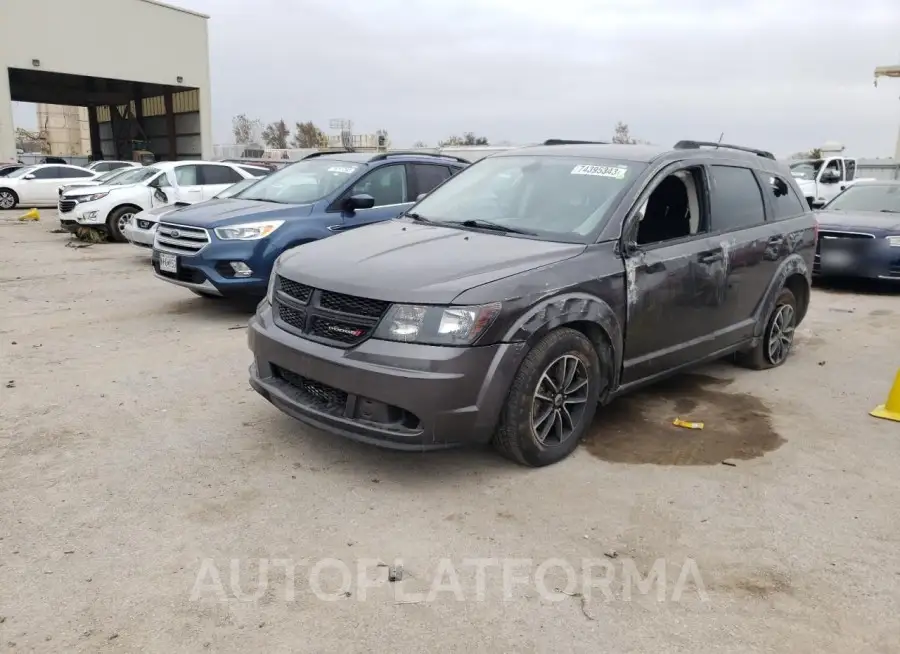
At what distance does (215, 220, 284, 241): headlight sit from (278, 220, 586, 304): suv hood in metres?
2.85

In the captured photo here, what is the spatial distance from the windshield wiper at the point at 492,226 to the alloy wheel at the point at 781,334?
272 cm

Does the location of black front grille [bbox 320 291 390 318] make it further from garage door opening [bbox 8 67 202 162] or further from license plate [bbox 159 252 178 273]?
garage door opening [bbox 8 67 202 162]

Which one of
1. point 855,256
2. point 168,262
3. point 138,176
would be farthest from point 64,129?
point 855,256

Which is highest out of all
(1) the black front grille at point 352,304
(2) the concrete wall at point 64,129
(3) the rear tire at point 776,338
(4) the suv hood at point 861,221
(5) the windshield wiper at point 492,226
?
(2) the concrete wall at point 64,129

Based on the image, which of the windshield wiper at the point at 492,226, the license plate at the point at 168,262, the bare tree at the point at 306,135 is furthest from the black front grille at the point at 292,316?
the bare tree at the point at 306,135

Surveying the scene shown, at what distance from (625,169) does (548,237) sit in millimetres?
788

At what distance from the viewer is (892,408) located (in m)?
5.03

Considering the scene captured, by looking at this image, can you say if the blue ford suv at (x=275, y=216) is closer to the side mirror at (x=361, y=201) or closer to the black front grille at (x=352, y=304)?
the side mirror at (x=361, y=201)

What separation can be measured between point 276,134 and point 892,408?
224ft

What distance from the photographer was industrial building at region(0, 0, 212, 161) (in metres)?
29.7

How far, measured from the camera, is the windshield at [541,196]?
443cm

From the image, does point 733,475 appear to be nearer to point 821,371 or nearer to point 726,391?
point 726,391

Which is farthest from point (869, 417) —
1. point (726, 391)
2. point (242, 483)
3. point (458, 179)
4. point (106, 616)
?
point (106, 616)

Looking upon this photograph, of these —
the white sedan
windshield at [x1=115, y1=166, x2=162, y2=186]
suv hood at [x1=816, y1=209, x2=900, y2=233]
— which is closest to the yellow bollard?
suv hood at [x1=816, y1=209, x2=900, y2=233]
